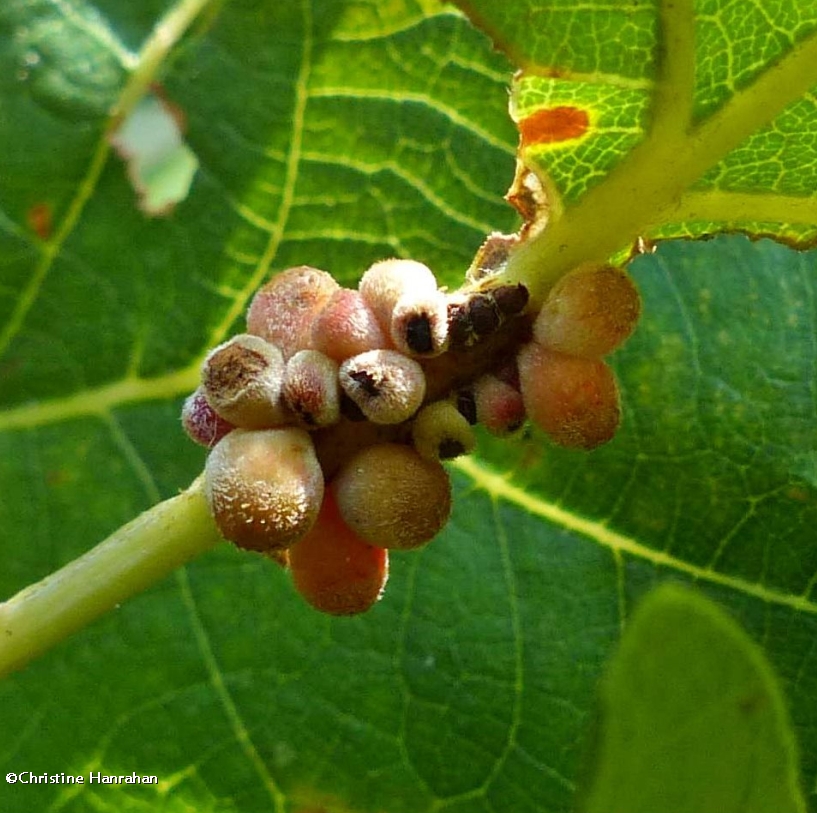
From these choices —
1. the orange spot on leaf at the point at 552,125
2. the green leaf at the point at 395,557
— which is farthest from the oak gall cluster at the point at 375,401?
the green leaf at the point at 395,557

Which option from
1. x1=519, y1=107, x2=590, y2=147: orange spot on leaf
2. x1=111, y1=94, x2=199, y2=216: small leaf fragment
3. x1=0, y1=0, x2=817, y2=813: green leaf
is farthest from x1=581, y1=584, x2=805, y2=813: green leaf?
x1=111, y1=94, x2=199, y2=216: small leaf fragment

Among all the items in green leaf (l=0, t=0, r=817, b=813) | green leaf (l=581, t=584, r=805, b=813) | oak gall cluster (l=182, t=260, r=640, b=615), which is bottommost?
green leaf (l=0, t=0, r=817, b=813)

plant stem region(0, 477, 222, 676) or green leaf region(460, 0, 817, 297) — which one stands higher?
green leaf region(460, 0, 817, 297)

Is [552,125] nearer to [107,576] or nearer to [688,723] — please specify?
[107,576]

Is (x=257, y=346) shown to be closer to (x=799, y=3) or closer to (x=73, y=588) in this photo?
(x=73, y=588)

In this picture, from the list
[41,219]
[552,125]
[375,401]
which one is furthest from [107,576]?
[41,219]

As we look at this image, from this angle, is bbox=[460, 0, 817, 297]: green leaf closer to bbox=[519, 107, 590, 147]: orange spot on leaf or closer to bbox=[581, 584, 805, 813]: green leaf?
bbox=[519, 107, 590, 147]: orange spot on leaf
